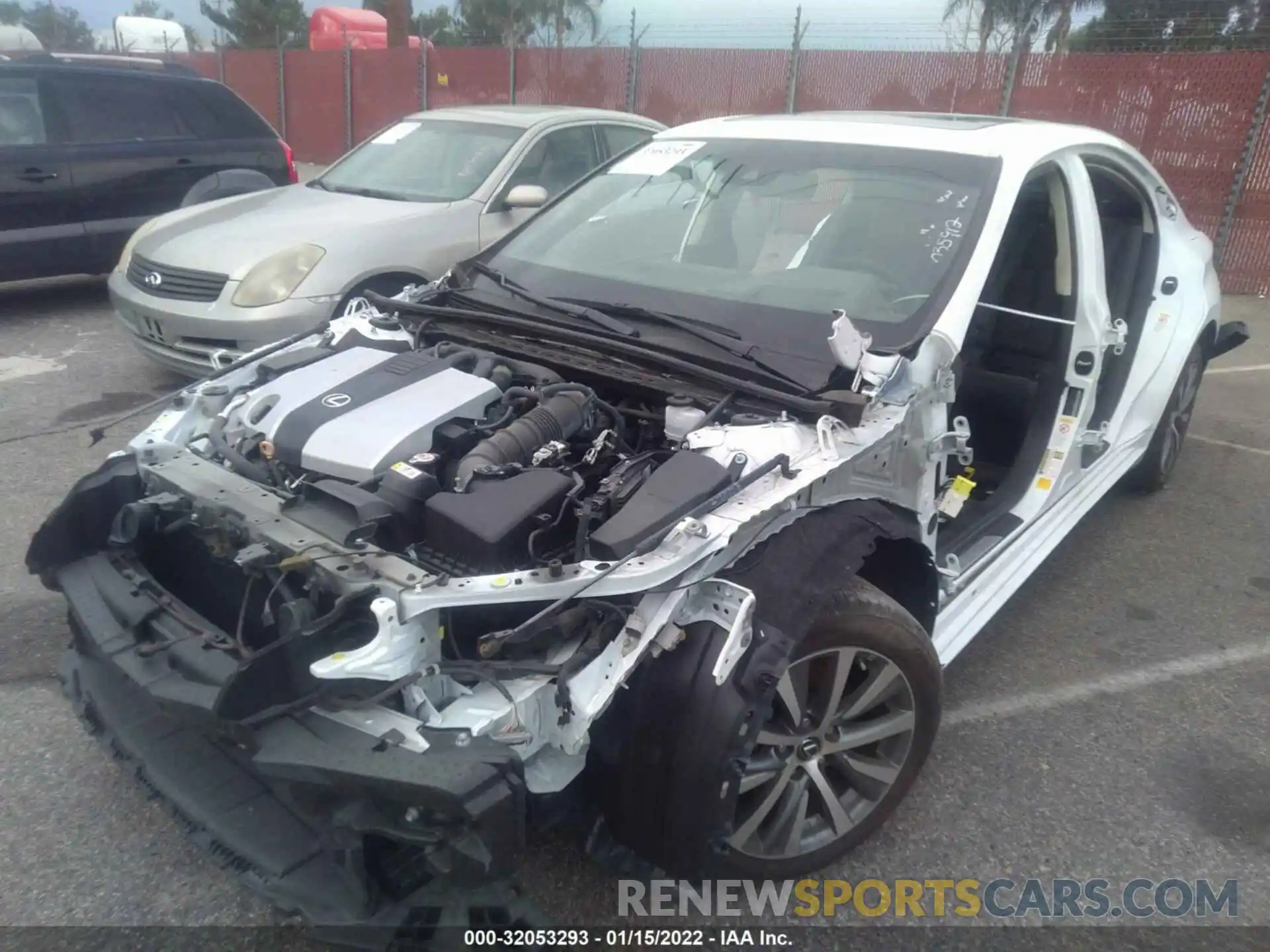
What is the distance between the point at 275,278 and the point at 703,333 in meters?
3.33

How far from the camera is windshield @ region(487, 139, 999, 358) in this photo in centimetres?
280

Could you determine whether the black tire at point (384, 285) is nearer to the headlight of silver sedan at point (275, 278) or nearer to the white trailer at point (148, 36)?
the headlight of silver sedan at point (275, 278)

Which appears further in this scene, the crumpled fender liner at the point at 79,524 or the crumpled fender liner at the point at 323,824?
the crumpled fender liner at the point at 79,524

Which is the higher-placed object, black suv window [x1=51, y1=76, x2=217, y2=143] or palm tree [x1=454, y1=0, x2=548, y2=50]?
palm tree [x1=454, y1=0, x2=548, y2=50]

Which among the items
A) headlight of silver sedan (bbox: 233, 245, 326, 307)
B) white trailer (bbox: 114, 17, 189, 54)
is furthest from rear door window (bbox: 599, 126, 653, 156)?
white trailer (bbox: 114, 17, 189, 54)

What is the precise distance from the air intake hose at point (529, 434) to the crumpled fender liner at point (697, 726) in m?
0.66

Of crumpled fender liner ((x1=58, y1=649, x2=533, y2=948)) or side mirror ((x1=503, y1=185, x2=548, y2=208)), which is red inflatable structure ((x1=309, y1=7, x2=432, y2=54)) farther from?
crumpled fender liner ((x1=58, y1=649, x2=533, y2=948))

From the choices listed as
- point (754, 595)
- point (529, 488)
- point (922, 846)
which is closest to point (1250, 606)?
point (922, 846)

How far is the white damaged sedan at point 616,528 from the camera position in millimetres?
1882

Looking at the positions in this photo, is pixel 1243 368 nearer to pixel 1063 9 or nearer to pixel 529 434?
pixel 529 434

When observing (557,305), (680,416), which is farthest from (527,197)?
(680,416)

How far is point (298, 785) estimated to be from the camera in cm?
178

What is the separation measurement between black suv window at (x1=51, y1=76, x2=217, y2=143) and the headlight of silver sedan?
3.42 meters


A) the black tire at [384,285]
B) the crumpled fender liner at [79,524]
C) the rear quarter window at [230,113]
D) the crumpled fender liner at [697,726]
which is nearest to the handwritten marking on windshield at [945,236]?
the crumpled fender liner at [697,726]
